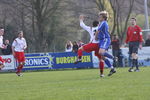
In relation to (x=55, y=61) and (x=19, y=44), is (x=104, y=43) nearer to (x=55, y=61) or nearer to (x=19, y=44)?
(x=19, y=44)

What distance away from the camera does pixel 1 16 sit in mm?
48500

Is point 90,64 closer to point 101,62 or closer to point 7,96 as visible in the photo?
point 101,62

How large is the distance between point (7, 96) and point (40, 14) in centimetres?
3315

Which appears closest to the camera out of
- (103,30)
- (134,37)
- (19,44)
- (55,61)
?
(103,30)

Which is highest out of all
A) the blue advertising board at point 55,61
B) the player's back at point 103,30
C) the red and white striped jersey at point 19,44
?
the player's back at point 103,30

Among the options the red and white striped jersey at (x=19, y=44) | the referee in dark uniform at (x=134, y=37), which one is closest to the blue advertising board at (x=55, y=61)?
the red and white striped jersey at (x=19, y=44)

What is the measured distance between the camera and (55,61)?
29875 millimetres

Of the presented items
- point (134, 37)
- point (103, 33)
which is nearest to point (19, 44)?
point (134, 37)

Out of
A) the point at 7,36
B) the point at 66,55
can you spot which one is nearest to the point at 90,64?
the point at 66,55

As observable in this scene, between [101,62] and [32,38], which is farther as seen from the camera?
[32,38]

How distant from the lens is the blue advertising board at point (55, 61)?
97.3 ft

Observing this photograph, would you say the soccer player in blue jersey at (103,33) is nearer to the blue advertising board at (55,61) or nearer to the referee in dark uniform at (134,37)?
the referee in dark uniform at (134,37)

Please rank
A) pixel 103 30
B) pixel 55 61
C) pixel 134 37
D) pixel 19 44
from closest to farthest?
pixel 103 30, pixel 134 37, pixel 19 44, pixel 55 61

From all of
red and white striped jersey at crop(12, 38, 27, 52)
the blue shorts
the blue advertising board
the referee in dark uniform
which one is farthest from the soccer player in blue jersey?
the blue advertising board
